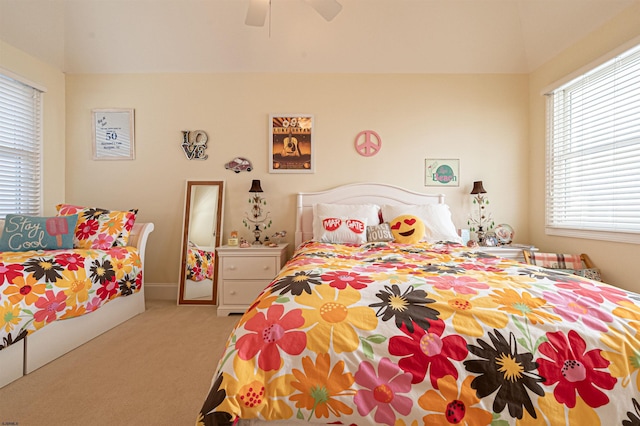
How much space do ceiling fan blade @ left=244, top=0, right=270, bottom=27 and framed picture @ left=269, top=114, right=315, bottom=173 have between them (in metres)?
1.32

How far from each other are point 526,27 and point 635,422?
11.4 ft

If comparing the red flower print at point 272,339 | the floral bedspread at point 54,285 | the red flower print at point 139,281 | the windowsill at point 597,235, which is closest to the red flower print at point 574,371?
Result: the red flower print at point 272,339

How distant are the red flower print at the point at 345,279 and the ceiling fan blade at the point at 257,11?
1.80 m

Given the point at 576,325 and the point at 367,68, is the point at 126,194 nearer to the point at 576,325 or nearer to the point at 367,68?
the point at 367,68

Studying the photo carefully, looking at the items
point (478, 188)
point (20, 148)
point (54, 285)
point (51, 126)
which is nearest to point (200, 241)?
point (54, 285)

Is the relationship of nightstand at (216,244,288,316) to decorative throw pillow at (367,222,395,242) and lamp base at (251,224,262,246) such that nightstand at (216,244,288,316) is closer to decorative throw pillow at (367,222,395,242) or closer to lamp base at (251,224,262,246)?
lamp base at (251,224,262,246)

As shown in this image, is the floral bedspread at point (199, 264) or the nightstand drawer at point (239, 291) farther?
the floral bedspread at point (199, 264)

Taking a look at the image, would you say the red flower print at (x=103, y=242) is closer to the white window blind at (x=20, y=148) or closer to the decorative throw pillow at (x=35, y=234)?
the decorative throw pillow at (x=35, y=234)

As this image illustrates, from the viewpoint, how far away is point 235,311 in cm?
302

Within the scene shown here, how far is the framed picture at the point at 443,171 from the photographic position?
3475 millimetres

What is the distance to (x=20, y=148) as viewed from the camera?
3.09 m

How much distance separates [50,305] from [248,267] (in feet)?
4.81

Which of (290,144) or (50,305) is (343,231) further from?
(50,305)

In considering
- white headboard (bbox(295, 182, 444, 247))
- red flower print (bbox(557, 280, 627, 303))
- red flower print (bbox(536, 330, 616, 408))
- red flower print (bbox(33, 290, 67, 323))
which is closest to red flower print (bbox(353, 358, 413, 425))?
red flower print (bbox(536, 330, 616, 408))
